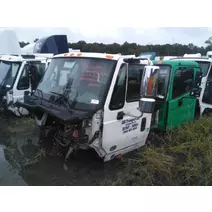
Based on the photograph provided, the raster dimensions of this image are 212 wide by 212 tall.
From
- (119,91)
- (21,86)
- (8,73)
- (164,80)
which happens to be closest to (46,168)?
(119,91)

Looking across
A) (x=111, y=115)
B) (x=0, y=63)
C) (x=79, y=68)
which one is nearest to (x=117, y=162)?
(x=111, y=115)

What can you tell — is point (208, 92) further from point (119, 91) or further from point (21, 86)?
point (21, 86)

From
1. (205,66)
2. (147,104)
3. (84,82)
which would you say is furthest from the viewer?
(205,66)

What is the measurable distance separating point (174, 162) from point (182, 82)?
189cm

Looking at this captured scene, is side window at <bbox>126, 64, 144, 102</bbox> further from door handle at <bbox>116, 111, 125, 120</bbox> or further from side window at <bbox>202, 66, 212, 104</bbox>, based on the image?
side window at <bbox>202, 66, 212, 104</bbox>

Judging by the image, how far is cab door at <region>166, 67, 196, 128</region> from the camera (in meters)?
4.62

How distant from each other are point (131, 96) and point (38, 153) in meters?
1.93

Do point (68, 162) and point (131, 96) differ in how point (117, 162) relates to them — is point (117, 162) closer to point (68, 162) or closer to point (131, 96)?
point (68, 162)

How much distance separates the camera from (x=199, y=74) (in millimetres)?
5383

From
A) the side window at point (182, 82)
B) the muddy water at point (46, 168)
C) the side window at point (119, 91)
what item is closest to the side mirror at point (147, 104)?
the side window at point (119, 91)

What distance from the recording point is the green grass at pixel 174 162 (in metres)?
3.26

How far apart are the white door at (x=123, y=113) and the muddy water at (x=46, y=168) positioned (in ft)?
1.41

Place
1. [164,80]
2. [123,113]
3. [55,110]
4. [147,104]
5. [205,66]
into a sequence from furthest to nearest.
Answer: [205,66] → [164,80] → [123,113] → [55,110] → [147,104]

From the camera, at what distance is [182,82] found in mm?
4855
